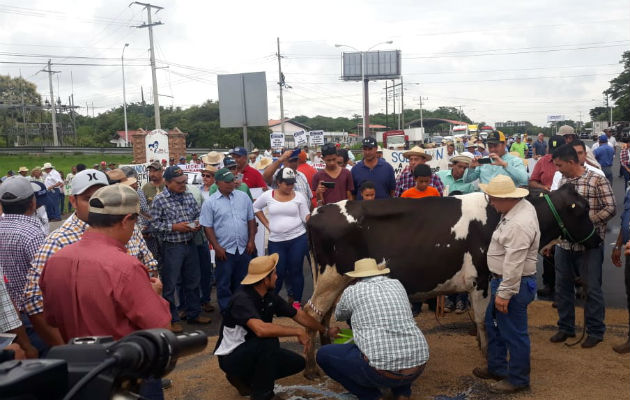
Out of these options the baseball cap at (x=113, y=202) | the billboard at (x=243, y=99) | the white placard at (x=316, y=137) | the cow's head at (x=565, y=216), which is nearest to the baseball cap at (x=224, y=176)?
the cow's head at (x=565, y=216)

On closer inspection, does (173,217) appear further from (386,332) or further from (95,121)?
(95,121)

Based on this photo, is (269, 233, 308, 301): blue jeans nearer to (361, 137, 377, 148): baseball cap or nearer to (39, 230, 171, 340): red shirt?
(361, 137, 377, 148): baseball cap

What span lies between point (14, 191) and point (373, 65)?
8607 cm

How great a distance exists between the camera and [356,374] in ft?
16.0

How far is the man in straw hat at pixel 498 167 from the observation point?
324 inches

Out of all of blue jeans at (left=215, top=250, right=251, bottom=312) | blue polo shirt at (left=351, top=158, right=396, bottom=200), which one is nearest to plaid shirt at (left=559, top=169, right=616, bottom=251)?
blue polo shirt at (left=351, top=158, right=396, bottom=200)

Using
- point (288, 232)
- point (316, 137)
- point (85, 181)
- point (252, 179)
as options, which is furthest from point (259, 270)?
point (316, 137)

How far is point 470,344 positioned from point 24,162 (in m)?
44.9

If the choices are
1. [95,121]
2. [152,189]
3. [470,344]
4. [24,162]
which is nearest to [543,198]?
[470,344]

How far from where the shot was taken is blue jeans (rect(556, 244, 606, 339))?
646cm

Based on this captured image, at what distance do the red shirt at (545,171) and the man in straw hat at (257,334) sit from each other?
477cm

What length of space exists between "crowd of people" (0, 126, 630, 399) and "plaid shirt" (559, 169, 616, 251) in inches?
0.5

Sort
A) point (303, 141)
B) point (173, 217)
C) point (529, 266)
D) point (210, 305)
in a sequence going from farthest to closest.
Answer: point (303, 141)
point (210, 305)
point (173, 217)
point (529, 266)

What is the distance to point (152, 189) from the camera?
29.8 feet
